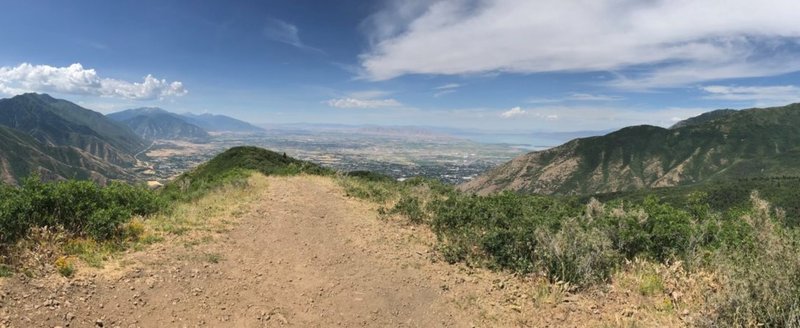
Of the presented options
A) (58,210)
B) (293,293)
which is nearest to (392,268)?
(293,293)

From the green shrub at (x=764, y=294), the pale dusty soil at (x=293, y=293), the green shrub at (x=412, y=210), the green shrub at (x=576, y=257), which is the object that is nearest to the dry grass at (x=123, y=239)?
the pale dusty soil at (x=293, y=293)

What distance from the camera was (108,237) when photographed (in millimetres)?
9789

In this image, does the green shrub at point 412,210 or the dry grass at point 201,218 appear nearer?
→ the dry grass at point 201,218

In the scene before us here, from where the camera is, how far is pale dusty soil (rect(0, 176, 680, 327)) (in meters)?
6.60

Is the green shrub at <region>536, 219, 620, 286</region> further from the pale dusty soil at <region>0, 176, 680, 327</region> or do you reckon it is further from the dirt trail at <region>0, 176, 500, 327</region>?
the dirt trail at <region>0, 176, 500, 327</region>

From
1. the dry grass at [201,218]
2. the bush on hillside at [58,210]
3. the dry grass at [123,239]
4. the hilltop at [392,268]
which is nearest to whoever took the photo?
the hilltop at [392,268]

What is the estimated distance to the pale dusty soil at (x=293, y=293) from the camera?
260 inches

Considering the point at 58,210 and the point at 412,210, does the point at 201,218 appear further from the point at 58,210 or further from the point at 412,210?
the point at 412,210

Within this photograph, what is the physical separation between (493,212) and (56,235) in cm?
1062

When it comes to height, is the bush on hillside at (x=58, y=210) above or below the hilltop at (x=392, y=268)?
above

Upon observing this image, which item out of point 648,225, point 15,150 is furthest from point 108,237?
point 15,150

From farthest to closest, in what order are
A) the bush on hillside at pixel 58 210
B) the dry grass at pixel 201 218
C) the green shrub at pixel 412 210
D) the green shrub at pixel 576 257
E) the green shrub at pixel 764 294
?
1. the green shrub at pixel 412 210
2. the dry grass at pixel 201 218
3. the bush on hillside at pixel 58 210
4. the green shrub at pixel 576 257
5. the green shrub at pixel 764 294

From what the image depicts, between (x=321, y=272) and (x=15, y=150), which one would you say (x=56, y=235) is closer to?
(x=321, y=272)

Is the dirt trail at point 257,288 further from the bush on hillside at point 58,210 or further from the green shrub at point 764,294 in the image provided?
the green shrub at point 764,294
